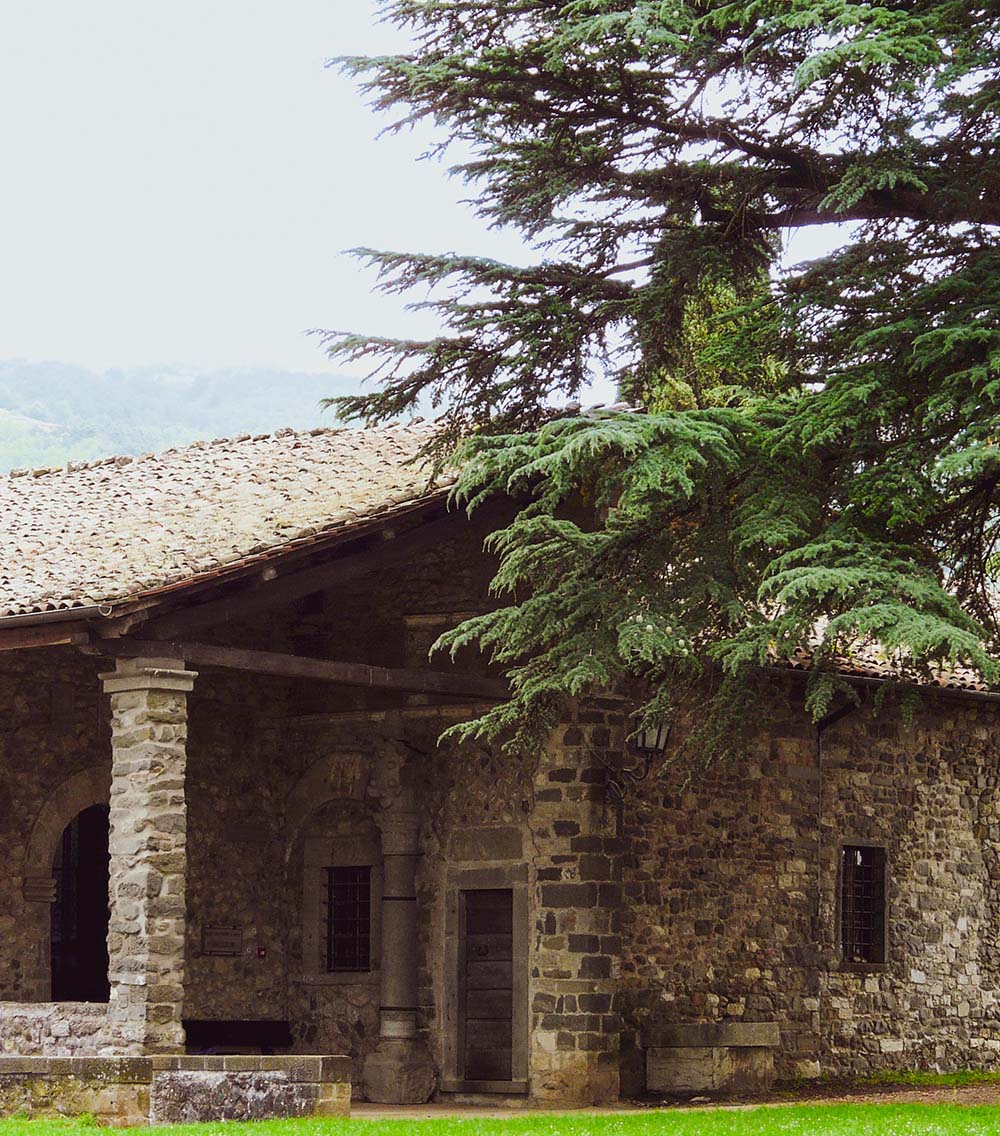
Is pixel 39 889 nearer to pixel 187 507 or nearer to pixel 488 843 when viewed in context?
pixel 187 507

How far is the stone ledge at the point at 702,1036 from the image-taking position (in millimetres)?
14391

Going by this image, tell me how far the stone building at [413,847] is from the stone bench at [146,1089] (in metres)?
1.68

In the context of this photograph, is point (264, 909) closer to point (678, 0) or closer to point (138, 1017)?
point (138, 1017)

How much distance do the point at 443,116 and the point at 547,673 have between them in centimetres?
380

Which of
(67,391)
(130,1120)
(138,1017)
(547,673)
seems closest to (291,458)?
(547,673)

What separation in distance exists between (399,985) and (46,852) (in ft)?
9.72

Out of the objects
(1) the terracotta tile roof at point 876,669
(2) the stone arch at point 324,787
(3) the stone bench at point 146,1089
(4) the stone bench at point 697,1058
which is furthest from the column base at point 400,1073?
(1) the terracotta tile roof at point 876,669

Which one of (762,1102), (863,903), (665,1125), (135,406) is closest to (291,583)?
(665,1125)

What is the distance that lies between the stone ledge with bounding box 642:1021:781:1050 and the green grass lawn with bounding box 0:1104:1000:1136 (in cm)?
105

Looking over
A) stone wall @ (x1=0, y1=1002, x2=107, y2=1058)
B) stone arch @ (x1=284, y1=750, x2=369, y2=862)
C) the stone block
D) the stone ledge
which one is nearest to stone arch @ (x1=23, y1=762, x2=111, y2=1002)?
stone arch @ (x1=284, y1=750, x2=369, y2=862)

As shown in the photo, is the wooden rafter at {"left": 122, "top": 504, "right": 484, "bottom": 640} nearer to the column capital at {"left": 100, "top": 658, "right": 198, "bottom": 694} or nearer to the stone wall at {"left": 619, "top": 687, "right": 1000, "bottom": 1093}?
the column capital at {"left": 100, "top": 658, "right": 198, "bottom": 694}

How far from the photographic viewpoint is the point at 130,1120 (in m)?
10.8

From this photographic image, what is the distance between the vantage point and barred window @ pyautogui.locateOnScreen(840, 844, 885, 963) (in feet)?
54.4

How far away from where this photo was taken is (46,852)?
15.0m
